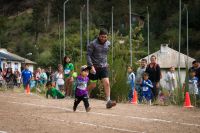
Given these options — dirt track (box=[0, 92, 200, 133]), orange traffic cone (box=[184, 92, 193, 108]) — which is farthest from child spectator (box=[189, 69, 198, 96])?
dirt track (box=[0, 92, 200, 133])

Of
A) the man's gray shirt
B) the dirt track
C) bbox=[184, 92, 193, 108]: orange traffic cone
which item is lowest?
the dirt track

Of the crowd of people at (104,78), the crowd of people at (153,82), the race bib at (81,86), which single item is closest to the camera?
the race bib at (81,86)

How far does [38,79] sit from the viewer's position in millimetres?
35312

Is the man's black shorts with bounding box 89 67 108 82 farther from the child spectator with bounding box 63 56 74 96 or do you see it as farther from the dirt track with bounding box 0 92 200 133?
the child spectator with bounding box 63 56 74 96

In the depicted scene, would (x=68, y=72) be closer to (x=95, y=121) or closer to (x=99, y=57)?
(x=99, y=57)

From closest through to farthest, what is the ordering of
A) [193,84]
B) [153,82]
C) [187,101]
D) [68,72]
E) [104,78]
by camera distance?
[104,78] → [187,101] → [193,84] → [153,82] → [68,72]

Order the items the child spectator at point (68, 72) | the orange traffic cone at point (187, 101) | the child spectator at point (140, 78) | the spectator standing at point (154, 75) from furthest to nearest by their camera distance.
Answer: the child spectator at point (68, 72) < the child spectator at point (140, 78) < the spectator standing at point (154, 75) < the orange traffic cone at point (187, 101)

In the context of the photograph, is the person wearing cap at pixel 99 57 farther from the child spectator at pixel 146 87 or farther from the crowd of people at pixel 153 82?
the child spectator at pixel 146 87

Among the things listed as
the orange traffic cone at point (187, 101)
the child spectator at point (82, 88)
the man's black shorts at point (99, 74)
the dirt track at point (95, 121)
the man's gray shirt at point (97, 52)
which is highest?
the man's gray shirt at point (97, 52)

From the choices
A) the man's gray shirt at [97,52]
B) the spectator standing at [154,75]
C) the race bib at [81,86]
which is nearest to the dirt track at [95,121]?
the race bib at [81,86]

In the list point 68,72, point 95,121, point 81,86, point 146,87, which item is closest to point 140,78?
point 146,87

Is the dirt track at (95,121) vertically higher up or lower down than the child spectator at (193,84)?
lower down

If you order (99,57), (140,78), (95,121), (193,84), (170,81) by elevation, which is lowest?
(95,121)

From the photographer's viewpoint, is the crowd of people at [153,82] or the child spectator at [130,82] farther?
the child spectator at [130,82]
